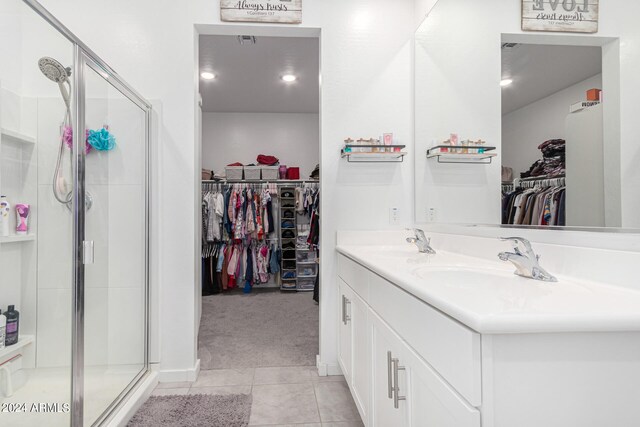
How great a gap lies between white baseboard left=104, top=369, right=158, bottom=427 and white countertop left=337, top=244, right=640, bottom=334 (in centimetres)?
147

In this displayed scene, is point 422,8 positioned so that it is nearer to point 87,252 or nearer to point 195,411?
point 87,252

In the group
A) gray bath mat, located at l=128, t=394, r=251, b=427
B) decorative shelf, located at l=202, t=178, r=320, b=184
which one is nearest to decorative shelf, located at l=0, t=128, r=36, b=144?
gray bath mat, located at l=128, t=394, r=251, b=427

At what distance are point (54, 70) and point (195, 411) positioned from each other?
179 centimetres

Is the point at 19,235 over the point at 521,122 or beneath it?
beneath

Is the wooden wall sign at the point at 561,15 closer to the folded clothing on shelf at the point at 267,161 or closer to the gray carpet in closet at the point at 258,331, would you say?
the gray carpet in closet at the point at 258,331

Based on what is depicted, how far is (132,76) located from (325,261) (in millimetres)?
1697

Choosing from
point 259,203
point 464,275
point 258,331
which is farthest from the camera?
point 259,203

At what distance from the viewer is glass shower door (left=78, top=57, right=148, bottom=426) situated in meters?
1.56

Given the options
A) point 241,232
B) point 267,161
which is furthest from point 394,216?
point 267,161

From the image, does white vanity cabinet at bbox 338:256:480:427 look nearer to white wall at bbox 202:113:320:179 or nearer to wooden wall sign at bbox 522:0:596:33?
wooden wall sign at bbox 522:0:596:33

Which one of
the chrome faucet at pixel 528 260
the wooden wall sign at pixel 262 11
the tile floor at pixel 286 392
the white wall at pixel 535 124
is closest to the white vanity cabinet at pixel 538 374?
the chrome faucet at pixel 528 260

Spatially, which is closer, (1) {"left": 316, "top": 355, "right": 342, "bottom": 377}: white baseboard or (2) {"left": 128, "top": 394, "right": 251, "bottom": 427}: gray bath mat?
(2) {"left": 128, "top": 394, "right": 251, "bottom": 427}: gray bath mat

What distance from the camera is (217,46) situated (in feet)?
10.2

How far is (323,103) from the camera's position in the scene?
2.16 meters
